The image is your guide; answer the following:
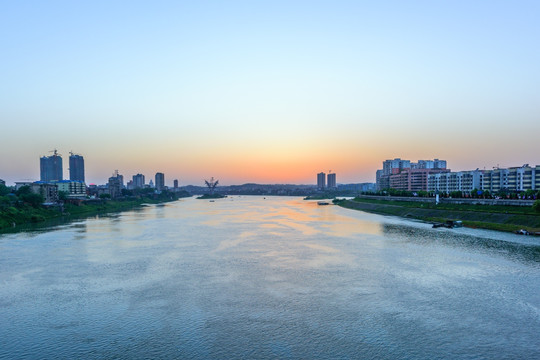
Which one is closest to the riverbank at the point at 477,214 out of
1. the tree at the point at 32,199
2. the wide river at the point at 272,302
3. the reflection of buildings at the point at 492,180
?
the wide river at the point at 272,302

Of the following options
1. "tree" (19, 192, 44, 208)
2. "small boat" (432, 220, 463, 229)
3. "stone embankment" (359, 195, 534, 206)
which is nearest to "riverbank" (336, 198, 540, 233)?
"small boat" (432, 220, 463, 229)

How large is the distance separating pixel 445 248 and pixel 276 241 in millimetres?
13712

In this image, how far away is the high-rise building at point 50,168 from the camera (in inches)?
7667

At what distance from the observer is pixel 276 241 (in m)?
31.9

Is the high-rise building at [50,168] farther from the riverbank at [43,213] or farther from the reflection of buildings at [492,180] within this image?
the reflection of buildings at [492,180]

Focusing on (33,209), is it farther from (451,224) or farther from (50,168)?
(50,168)

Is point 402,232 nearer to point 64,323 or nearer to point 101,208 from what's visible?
point 64,323

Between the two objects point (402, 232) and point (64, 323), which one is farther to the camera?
point (402, 232)

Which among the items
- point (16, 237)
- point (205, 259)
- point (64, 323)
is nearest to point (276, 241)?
point (205, 259)

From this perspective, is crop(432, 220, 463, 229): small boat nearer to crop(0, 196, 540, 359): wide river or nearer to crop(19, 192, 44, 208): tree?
crop(0, 196, 540, 359): wide river

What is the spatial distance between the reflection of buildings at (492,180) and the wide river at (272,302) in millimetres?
50802

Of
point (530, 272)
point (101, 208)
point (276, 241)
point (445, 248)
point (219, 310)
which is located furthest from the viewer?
point (101, 208)

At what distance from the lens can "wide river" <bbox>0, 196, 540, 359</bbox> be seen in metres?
10.9

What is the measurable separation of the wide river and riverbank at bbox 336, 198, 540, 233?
19.7 ft
